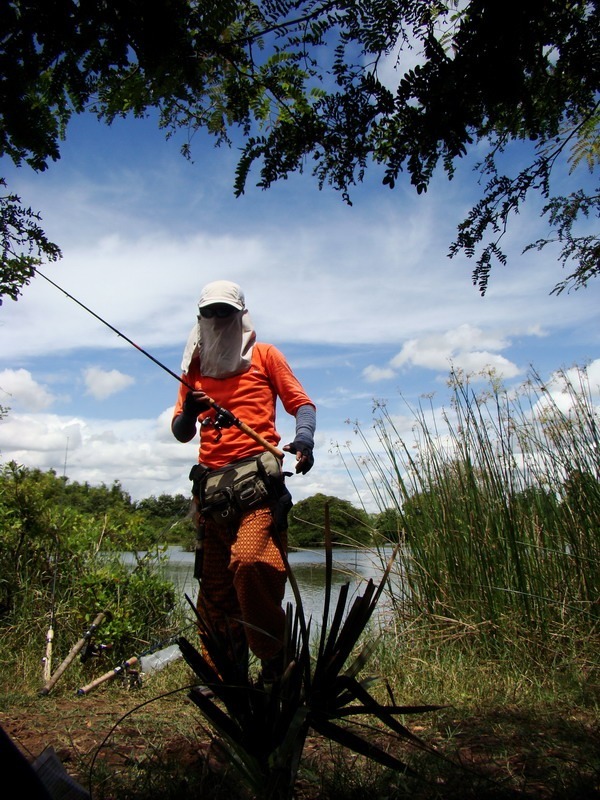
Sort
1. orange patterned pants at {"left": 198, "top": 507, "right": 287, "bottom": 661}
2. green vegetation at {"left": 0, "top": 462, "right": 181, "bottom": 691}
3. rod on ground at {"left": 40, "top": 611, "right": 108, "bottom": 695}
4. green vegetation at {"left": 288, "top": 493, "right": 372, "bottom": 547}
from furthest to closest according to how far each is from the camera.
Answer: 1. green vegetation at {"left": 288, "top": 493, "right": 372, "bottom": 547}
2. green vegetation at {"left": 0, "top": 462, "right": 181, "bottom": 691}
3. rod on ground at {"left": 40, "top": 611, "right": 108, "bottom": 695}
4. orange patterned pants at {"left": 198, "top": 507, "right": 287, "bottom": 661}

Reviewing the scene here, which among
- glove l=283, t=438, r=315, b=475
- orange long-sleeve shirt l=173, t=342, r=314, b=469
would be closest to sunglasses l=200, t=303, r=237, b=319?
orange long-sleeve shirt l=173, t=342, r=314, b=469

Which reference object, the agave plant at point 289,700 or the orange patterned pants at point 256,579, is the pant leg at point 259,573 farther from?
the agave plant at point 289,700

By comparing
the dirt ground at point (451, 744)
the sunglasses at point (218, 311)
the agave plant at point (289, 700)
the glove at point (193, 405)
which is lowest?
the dirt ground at point (451, 744)

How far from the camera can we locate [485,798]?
4.71 ft

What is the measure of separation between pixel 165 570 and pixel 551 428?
3.00m

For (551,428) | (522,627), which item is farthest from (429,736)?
(551,428)

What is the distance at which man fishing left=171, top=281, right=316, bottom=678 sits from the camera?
8.82 ft

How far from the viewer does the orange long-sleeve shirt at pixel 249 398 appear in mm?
2973

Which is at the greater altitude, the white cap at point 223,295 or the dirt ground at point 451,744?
the white cap at point 223,295

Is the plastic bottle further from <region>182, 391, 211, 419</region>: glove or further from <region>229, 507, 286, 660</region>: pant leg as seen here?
<region>182, 391, 211, 419</region>: glove

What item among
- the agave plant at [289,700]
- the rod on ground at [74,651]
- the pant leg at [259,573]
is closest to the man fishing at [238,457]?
the pant leg at [259,573]

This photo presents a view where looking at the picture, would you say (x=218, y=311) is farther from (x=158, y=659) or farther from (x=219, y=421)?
(x=158, y=659)

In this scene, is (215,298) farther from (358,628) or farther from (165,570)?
(165,570)

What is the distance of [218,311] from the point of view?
10.2 ft
